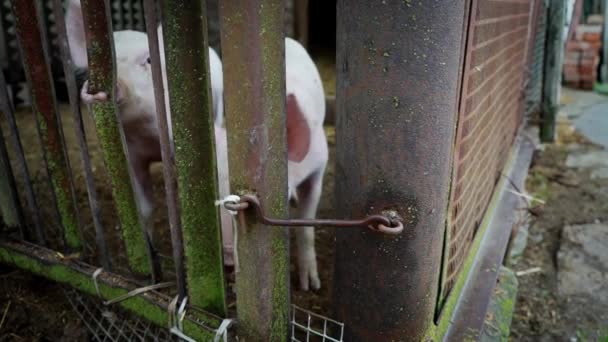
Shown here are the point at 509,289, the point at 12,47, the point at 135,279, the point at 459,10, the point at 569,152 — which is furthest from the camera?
the point at 12,47

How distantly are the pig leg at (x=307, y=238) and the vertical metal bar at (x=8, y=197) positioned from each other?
111 cm

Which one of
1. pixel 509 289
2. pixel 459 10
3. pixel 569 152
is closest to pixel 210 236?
pixel 459 10

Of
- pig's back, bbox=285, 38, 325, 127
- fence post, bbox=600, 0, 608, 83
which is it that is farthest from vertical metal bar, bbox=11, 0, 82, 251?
fence post, bbox=600, 0, 608, 83

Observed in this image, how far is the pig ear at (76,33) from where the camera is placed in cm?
194

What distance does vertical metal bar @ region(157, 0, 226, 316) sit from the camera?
3.63 ft

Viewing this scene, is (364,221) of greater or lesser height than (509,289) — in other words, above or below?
above

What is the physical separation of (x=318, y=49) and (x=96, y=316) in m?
5.17

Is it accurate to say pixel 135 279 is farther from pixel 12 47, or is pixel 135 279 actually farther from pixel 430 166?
pixel 12 47

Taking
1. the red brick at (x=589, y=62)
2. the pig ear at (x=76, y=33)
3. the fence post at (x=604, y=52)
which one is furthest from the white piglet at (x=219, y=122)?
the fence post at (x=604, y=52)

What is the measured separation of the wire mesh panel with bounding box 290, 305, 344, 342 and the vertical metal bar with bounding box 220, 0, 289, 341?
11 centimetres

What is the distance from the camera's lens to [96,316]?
1.92 metres

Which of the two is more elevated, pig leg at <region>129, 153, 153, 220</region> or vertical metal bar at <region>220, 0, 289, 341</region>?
vertical metal bar at <region>220, 0, 289, 341</region>

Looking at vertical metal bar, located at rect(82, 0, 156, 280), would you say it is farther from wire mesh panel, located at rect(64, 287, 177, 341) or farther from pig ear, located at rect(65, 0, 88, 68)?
pig ear, located at rect(65, 0, 88, 68)

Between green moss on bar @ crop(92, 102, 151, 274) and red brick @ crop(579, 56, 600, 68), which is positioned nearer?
green moss on bar @ crop(92, 102, 151, 274)
